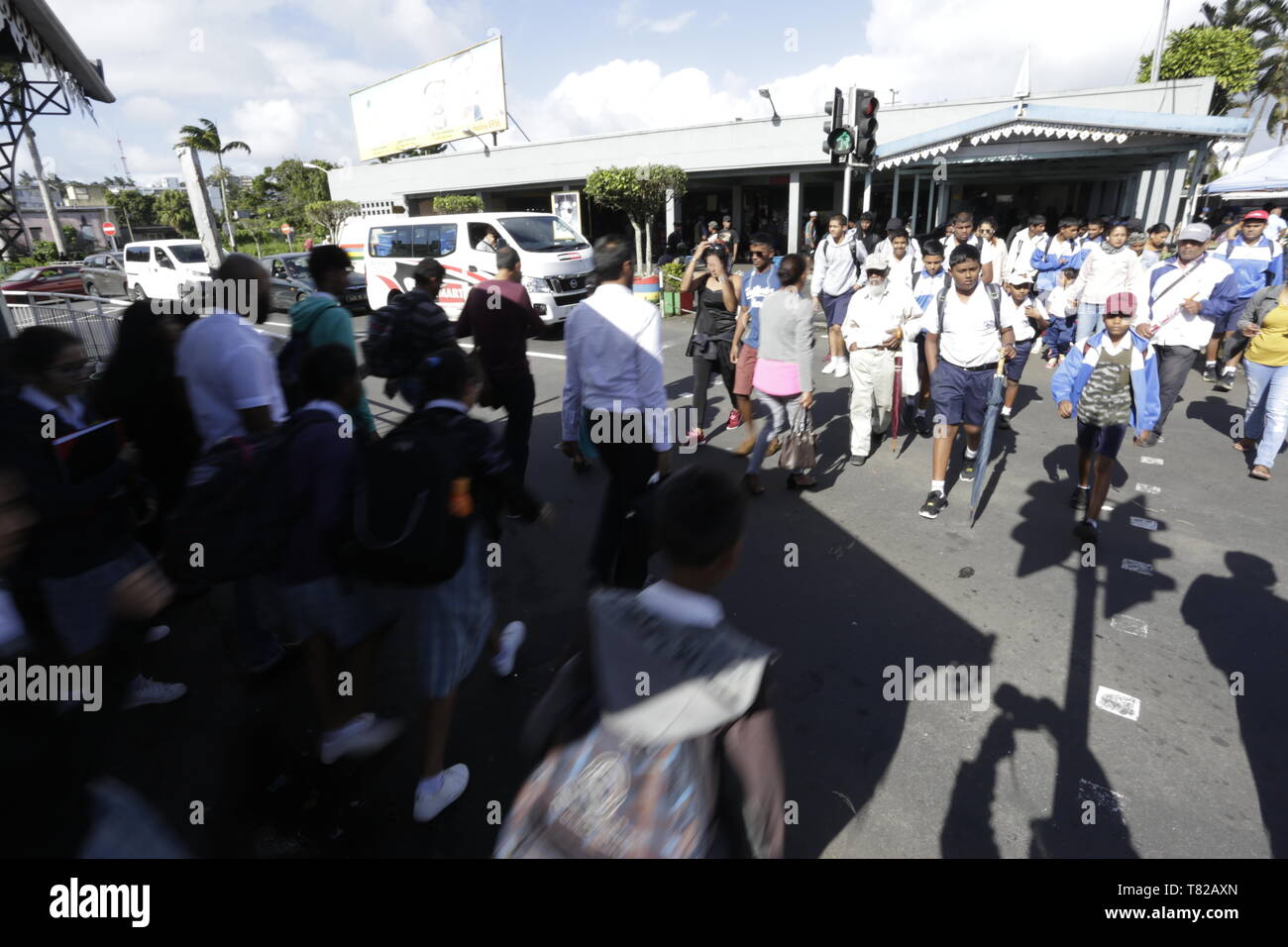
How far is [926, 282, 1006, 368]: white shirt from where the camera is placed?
14.8 feet

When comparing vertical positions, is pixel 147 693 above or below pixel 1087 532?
below

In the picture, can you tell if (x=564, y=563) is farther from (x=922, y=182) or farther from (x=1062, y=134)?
(x=922, y=182)

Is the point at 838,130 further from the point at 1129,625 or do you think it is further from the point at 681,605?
the point at 681,605

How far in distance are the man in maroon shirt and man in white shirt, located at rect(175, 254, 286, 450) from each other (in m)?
1.61

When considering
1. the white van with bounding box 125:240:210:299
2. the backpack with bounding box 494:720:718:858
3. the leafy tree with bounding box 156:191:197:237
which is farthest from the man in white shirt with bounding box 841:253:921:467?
the leafy tree with bounding box 156:191:197:237

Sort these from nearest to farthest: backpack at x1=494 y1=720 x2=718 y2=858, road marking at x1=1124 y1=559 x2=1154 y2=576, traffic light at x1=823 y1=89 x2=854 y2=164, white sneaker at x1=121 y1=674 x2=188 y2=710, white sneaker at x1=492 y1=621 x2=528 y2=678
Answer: backpack at x1=494 y1=720 x2=718 y2=858, white sneaker at x1=121 y1=674 x2=188 y2=710, white sneaker at x1=492 y1=621 x2=528 y2=678, road marking at x1=1124 y1=559 x2=1154 y2=576, traffic light at x1=823 y1=89 x2=854 y2=164

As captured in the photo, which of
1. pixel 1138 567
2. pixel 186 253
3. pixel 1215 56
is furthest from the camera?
pixel 1215 56

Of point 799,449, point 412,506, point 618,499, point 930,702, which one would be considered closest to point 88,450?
point 412,506

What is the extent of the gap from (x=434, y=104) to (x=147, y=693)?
32.1 metres

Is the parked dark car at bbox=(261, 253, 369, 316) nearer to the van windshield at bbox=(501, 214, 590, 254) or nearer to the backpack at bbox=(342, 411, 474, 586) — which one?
the van windshield at bbox=(501, 214, 590, 254)

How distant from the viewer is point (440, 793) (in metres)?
2.47

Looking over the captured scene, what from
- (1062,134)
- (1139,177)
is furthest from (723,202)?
(1062,134)

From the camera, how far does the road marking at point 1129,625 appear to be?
3.39m
